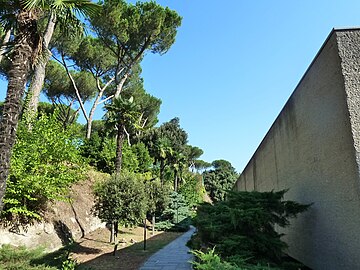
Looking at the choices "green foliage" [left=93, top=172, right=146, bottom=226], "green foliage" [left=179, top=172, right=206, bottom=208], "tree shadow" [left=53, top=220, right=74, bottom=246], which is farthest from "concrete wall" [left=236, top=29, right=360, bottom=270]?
"green foliage" [left=179, top=172, right=206, bottom=208]

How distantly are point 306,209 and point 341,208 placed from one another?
1019 millimetres

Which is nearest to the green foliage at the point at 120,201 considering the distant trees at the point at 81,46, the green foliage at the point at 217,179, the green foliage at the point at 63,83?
the distant trees at the point at 81,46

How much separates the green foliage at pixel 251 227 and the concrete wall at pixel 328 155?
1.76ft

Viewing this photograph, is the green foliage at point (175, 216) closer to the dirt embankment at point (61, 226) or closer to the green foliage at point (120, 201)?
the dirt embankment at point (61, 226)

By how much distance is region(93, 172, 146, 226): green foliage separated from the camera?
10.4m

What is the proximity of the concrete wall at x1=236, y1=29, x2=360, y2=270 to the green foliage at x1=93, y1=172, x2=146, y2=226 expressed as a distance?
6.03 m

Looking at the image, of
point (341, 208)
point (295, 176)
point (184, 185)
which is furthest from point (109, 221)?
point (184, 185)

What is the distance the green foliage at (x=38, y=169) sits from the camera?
8.63m

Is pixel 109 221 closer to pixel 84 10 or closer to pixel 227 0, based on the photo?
pixel 84 10

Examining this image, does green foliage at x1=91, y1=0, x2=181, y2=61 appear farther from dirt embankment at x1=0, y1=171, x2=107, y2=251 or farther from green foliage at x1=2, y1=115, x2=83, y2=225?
green foliage at x1=2, y1=115, x2=83, y2=225

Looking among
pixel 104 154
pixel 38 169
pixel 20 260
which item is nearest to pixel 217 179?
pixel 104 154

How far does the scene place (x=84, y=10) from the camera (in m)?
6.06

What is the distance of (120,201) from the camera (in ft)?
34.0

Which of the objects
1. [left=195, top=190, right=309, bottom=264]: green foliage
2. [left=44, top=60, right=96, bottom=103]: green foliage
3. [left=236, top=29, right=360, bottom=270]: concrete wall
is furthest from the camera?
[left=44, top=60, right=96, bottom=103]: green foliage
